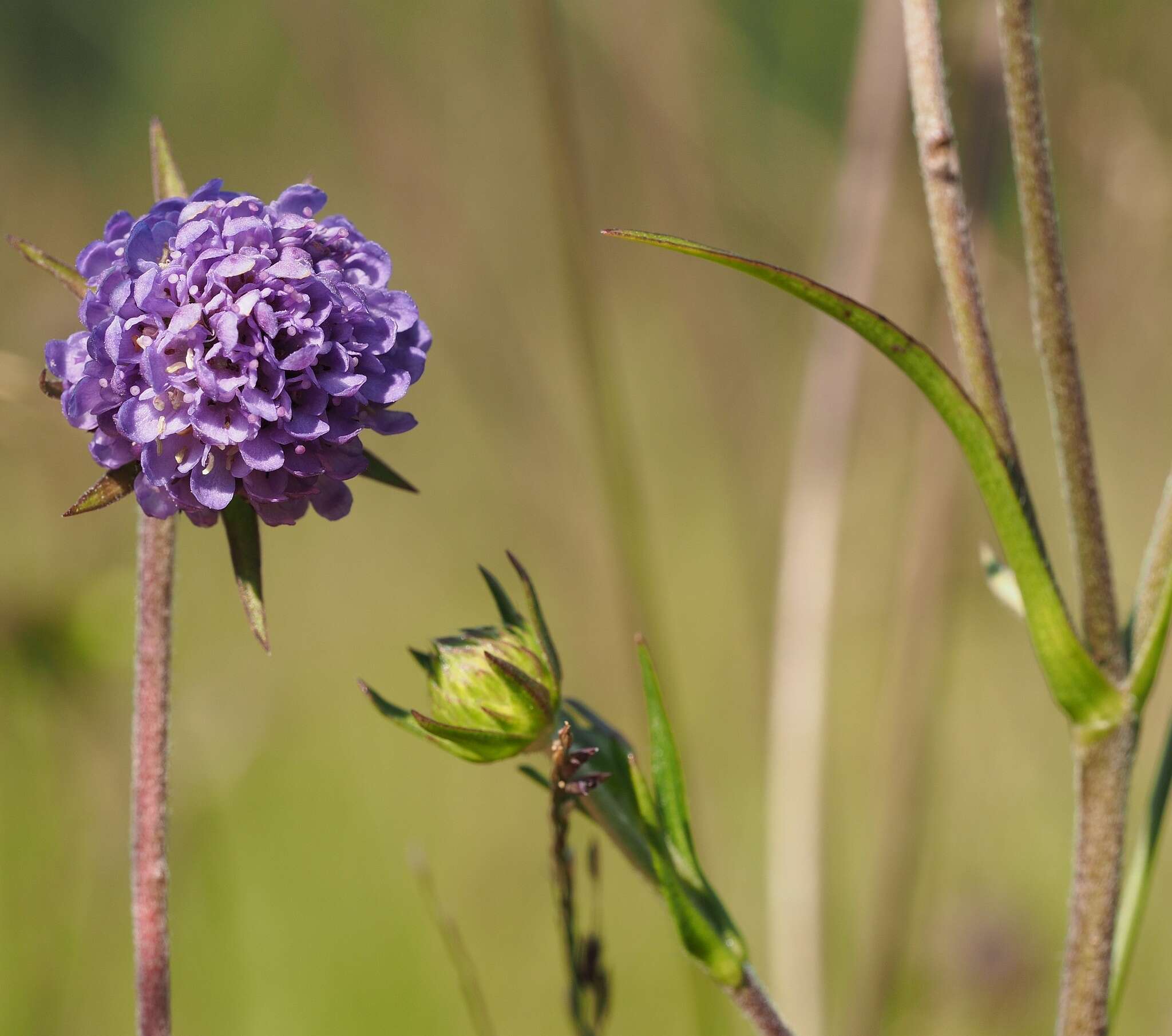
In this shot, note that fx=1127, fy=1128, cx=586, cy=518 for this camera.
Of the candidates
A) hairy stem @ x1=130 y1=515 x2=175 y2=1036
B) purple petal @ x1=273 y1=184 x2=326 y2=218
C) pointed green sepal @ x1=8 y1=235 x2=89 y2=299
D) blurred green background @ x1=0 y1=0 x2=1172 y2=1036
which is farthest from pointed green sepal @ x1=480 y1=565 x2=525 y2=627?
blurred green background @ x1=0 y1=0 x2=1172 y2=1036

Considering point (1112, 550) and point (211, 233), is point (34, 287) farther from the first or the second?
point (1112, 550)

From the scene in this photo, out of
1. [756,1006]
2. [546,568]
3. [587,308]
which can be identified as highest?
[546,568]

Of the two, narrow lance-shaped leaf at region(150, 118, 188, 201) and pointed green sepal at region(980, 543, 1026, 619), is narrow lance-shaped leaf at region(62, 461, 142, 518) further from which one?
pointed green sepal at region(980, 543, 1026, 619)

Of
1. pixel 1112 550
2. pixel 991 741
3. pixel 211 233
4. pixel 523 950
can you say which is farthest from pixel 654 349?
pixel 211 233

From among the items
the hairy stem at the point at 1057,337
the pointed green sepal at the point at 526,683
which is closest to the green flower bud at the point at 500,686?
the pointed green sepal at the point at 526,683

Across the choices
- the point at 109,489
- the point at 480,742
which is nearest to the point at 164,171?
the point at 109,489

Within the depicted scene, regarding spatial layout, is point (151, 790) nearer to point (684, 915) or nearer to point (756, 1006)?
point (684, 915)

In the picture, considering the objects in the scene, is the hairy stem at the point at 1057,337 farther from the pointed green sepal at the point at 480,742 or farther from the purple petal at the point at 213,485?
the purple petal at the point at 213,485
